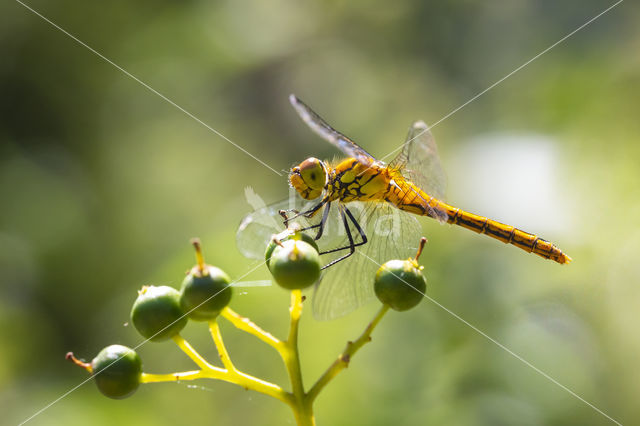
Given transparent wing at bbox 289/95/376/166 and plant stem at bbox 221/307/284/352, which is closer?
plant stem at bbox 221/307/284/352

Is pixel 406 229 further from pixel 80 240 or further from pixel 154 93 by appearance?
pixel 154 93

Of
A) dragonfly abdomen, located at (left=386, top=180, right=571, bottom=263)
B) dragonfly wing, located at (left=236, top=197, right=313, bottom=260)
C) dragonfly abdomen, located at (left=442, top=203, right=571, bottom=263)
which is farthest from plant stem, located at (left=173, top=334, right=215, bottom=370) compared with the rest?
dragonfly abdomen, located at (left=442, top=203, right=571, bottom=263)

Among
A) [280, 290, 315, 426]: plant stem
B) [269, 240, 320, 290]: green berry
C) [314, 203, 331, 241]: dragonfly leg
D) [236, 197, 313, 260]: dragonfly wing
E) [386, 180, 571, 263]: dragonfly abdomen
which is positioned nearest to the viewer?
[280, 290, 315, 426]: plant stem

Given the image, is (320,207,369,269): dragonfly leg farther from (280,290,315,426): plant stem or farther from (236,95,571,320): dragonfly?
(280,290,315,426): plant stem

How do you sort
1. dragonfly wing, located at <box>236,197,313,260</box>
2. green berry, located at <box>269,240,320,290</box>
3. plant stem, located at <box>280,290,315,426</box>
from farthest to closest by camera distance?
dragonfly wing, located at <box>236,197,313,260</box> < green berry, located at <box>269,240,320,290</box> < plant stem, located at <box>280,290,315,426</box>

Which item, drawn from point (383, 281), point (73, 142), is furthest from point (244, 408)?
point (73, 142)

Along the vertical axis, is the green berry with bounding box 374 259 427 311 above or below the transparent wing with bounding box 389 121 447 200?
below
